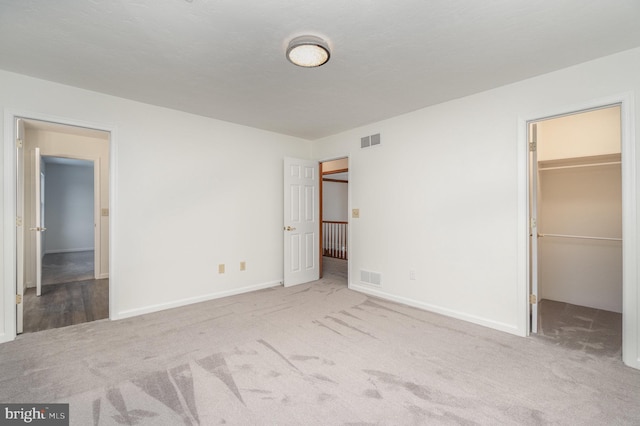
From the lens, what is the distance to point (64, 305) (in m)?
3.69

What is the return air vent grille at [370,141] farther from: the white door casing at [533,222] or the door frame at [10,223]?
the door frame at [10,223]

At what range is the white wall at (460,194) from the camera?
2.69 metres

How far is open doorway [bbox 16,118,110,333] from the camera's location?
3.38m

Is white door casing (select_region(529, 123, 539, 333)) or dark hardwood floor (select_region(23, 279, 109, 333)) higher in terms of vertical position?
white door casing (select_region(529, 123, 539, 333))

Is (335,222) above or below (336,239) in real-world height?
above

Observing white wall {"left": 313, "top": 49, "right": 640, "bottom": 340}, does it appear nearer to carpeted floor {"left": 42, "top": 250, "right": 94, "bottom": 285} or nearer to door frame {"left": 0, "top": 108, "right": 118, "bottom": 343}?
door frame {"left": 0, "top": 108, "right": 118, "bottom": 343}

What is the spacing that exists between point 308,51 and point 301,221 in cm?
301

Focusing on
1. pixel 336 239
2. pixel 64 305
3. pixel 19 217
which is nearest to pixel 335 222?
pixel 336 239

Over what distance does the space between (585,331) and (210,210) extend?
177 inches

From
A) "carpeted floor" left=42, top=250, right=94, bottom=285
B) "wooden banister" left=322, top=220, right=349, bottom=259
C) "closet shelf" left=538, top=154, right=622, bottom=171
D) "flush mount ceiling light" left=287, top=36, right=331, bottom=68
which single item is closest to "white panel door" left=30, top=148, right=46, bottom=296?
"carpeted floor" left=42, top=250, right=94, bottom=285

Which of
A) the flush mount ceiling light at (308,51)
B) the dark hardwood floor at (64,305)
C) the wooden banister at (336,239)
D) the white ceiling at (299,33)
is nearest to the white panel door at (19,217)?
the dark hardwood floor at (64,305)

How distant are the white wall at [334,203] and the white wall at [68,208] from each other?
7.22 meters

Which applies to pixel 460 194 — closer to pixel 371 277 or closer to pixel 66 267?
pixel 371 277

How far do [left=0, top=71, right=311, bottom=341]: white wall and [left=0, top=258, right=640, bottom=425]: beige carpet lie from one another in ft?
1.99
